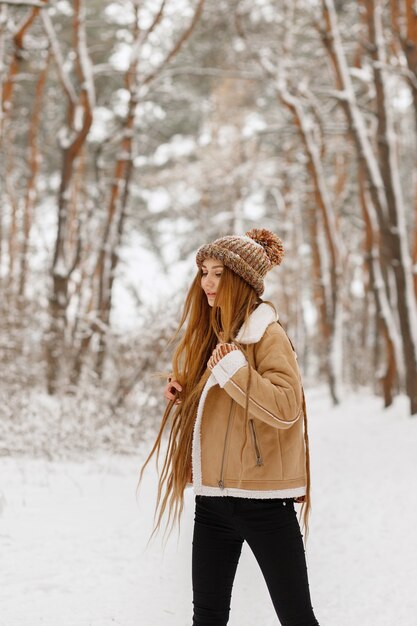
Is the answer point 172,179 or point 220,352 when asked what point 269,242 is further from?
point 172,179

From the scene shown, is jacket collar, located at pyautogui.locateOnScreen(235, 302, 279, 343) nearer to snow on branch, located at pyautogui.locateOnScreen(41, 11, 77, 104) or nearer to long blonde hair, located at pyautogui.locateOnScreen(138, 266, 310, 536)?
long blonde hair, located at pyautogui.locateOnScreen(138, 266, 310, 536)

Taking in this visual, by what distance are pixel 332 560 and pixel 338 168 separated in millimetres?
14415

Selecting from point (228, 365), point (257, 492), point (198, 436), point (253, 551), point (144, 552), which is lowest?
point (144, 552)

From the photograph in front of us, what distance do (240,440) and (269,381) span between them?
0.22m

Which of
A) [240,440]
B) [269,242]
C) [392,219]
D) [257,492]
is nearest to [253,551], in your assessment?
[257,492]

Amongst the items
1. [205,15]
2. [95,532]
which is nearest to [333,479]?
[95,532]

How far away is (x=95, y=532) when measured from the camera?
4.41 meters

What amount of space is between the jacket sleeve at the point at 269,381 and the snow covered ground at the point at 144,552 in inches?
68.2

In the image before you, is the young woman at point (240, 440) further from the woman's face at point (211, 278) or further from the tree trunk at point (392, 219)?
the tree trunk at point (392, 219)

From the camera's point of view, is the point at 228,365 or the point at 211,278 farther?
the point at 211,278

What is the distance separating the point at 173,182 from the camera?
58.9 ft

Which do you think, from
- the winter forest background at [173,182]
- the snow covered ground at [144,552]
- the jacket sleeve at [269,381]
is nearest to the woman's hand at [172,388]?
the jacket sleeve at [269,381]

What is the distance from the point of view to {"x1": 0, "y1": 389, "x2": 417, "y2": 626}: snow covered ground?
3396 millimetres

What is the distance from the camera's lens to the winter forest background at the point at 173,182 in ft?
26.3
